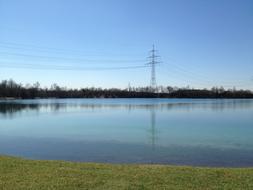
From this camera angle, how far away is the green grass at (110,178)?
600 centimetres

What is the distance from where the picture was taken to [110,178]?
6.59 meters

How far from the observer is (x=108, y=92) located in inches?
6132

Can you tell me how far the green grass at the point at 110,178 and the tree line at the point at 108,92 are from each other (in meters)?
111

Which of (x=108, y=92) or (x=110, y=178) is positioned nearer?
(x=110, y=178)

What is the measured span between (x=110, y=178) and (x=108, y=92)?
149423 millimetres

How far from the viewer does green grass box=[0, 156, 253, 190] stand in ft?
19.7

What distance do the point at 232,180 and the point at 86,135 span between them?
12.6 meters

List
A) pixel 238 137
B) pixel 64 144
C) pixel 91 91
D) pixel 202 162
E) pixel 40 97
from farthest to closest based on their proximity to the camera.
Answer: pixel 91 91
pixel 40 97
pixel 238 137
pixel 64 144
pixel 202 162

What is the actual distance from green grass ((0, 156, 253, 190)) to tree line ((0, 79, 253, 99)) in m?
111

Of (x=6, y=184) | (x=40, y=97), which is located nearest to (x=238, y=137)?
(x=6, y=184)

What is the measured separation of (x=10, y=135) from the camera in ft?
60.6

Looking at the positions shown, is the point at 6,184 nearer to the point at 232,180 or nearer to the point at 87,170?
the point at 87,170

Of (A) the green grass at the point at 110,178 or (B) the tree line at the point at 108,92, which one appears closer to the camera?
(A) the green grass at the point at 110,178

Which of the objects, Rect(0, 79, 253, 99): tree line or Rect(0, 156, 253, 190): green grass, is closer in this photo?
Rect(0, 156, 253, 190): green grass
